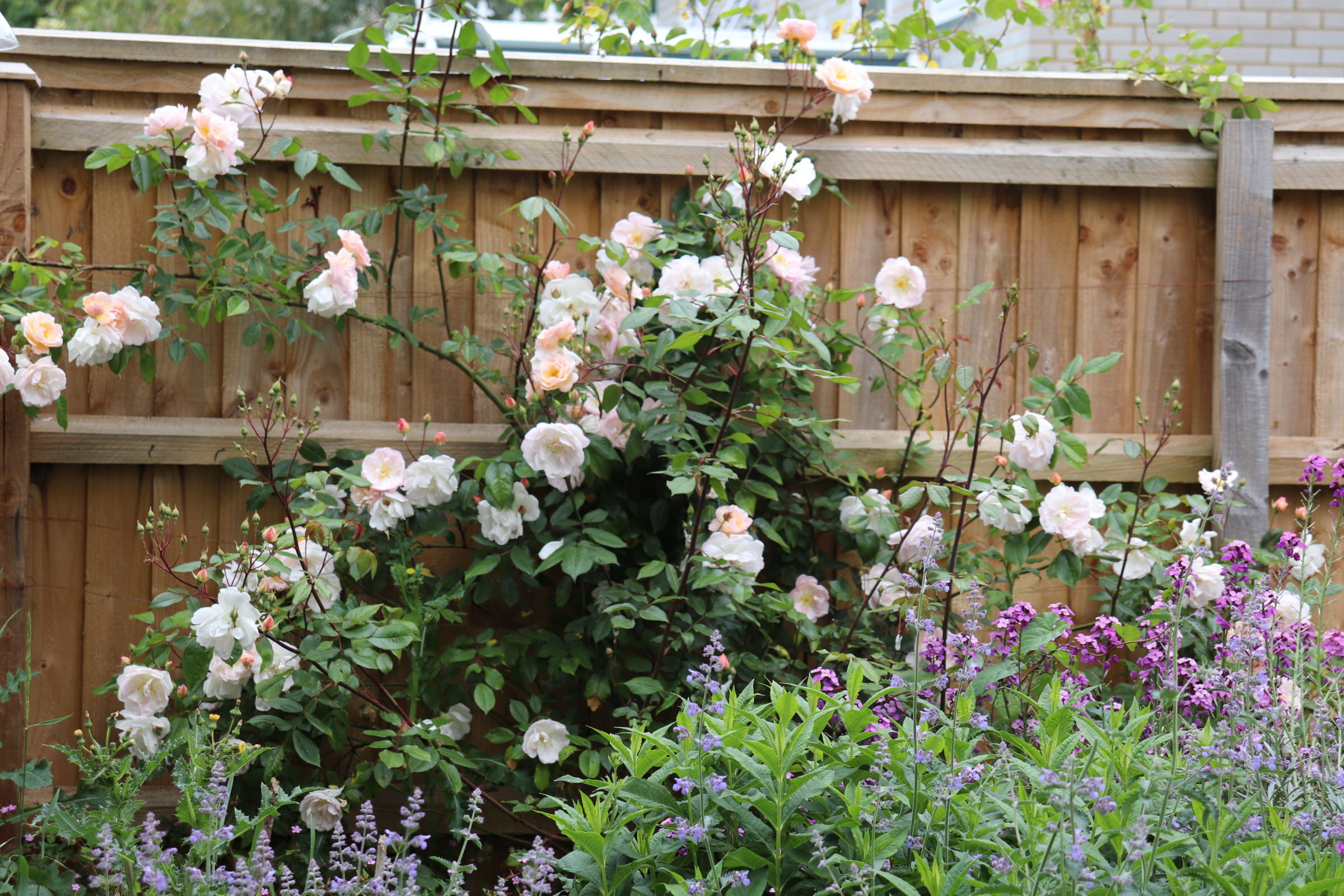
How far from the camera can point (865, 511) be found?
2398 mm

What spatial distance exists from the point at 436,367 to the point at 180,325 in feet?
1.96

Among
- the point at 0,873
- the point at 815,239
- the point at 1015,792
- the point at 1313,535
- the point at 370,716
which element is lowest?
the point at 0,873

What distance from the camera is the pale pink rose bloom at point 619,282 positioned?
240 cm

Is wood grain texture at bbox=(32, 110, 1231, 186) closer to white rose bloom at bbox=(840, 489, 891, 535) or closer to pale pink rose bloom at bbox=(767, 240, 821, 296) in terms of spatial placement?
pale pink rose bloom at bbox=(767, 240, 821, 296)

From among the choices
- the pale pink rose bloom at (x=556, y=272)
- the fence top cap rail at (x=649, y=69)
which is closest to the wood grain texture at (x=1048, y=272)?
the fence top cap rail at (x=649, y=69)

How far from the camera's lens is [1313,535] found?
2764 mm

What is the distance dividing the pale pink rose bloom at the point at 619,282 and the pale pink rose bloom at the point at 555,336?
0.16m

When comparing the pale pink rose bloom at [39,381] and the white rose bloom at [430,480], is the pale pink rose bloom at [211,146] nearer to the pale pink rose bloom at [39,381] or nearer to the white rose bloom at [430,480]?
the pale pink rose bloom at [39,381]

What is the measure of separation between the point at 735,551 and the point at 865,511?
0.35 metres

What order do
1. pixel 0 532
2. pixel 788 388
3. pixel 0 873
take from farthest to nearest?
pixel 788 388, pixel 0 532, pixel 0 873

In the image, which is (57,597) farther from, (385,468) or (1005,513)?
(1005,513)

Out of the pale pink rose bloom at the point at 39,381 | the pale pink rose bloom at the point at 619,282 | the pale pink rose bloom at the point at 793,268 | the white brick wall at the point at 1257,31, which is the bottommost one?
the pale pink rose bloom at the point at 39,381

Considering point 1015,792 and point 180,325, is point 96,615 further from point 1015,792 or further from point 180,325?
point 1015,792

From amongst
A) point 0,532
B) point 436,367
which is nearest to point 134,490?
point 0,532
